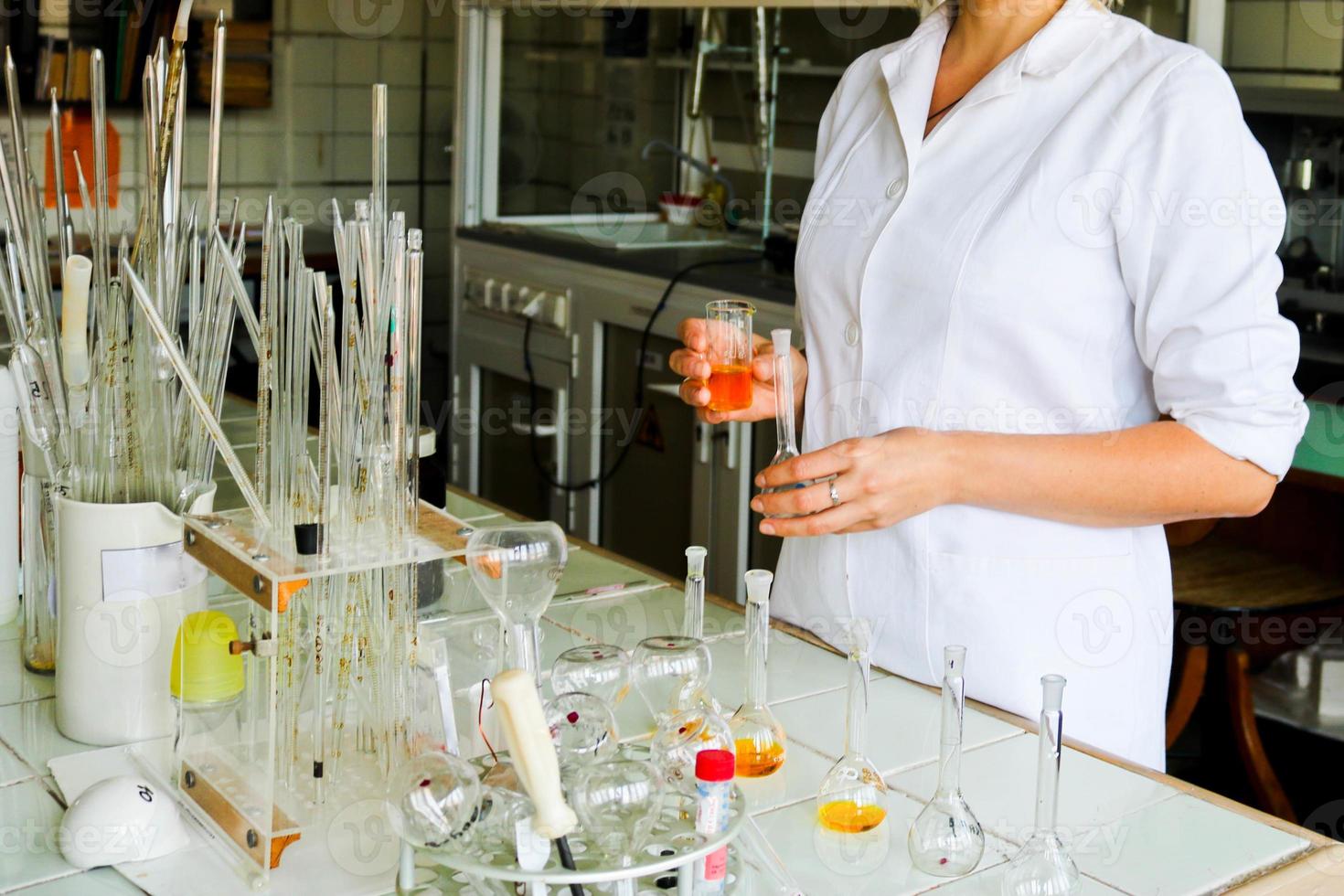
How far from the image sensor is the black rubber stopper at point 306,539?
102 centimetres

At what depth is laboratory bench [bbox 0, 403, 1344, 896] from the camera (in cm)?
99

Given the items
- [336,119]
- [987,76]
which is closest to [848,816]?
[987,76]

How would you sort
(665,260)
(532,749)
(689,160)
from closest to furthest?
(532,749), (665,260), (689,160)

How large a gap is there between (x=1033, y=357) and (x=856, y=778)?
1.56 feet

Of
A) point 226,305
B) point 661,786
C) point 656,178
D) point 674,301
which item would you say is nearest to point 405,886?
point 661,786

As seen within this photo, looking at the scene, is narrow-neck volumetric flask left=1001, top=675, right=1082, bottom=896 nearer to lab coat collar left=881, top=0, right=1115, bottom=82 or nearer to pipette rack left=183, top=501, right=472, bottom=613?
pipette rack left=183, top=501, right=472, bottom=613

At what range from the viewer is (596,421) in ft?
11.4

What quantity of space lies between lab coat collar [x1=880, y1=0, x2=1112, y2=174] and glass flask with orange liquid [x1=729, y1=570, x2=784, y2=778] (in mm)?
567

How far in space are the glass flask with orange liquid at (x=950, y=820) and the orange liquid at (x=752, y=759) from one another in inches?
6.5

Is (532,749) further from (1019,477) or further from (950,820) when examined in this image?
(1019,477)

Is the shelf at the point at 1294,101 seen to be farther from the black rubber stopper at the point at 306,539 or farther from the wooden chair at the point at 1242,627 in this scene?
the black rubber stopper at the point at 306,539

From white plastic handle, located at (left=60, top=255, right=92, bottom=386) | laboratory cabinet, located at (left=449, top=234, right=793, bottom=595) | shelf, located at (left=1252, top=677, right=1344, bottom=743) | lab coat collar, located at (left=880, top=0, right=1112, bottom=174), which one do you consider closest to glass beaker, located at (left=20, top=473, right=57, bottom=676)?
white plastic handle, located at (left=60, top=255, right=92, bottom=386)

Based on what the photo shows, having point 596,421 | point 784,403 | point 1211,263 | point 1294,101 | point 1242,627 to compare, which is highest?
point 1294,101

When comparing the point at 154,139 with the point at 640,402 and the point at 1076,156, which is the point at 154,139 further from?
the point at 640,402
